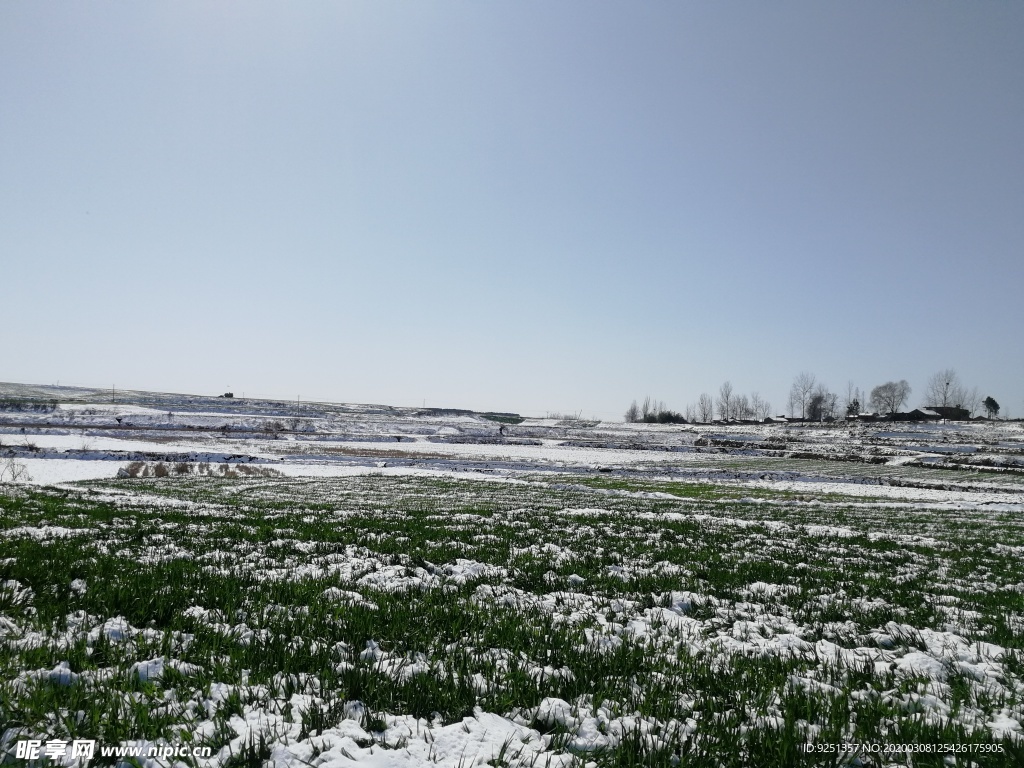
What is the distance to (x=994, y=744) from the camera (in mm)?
3324

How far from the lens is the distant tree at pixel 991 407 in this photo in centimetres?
13300

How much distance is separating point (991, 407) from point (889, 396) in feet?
83.1

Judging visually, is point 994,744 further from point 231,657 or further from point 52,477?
point 52,477

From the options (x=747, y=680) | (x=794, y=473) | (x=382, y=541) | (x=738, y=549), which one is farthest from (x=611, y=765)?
(x=794, y=473)

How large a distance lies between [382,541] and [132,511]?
9.07 meters

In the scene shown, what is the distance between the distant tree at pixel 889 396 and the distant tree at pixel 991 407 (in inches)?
800

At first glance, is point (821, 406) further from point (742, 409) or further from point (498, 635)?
point (498, 635)

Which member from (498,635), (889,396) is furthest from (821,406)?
(498,635)

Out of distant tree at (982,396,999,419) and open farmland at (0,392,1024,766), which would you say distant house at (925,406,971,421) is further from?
open farmland at (0,392,1024,766)

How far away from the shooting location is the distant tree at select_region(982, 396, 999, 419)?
5236 inches

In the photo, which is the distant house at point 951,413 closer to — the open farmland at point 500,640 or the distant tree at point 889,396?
the distant tree at point 889,396

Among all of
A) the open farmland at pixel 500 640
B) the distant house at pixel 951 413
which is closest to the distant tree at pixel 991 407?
the distant house at pixel 951 413

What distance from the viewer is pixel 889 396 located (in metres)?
156

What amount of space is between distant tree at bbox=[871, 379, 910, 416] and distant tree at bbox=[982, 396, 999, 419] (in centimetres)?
2031
